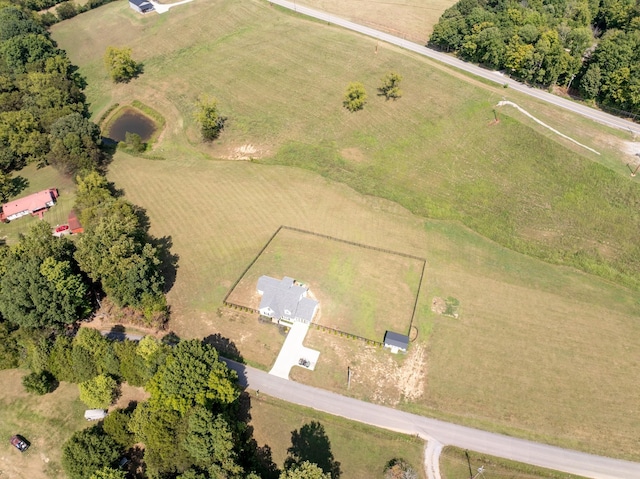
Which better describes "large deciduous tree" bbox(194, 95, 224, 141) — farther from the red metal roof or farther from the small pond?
the red metal roof

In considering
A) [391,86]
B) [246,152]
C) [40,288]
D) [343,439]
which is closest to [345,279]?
[343,439]

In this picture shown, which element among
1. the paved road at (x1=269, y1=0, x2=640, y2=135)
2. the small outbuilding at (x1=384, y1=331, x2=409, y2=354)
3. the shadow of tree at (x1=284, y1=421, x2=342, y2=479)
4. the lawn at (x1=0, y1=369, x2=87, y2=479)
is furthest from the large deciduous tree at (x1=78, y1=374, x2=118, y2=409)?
the paved road at (x1=269, y1=0, x2=640, y2=135)

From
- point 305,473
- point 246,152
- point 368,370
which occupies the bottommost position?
point 368,370

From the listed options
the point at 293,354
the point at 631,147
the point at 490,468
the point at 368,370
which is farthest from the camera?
the point at 631,147

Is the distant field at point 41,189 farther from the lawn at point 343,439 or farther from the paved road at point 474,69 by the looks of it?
the paved road at point 474,69

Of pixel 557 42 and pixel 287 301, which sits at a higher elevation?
pixel 557 42

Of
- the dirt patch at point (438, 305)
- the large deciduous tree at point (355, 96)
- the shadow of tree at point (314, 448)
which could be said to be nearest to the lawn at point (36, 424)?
the shadow of tree at point (314, 448)

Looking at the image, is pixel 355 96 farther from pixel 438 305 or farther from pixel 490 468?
pixel 490 468

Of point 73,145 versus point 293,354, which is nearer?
point 293,354
